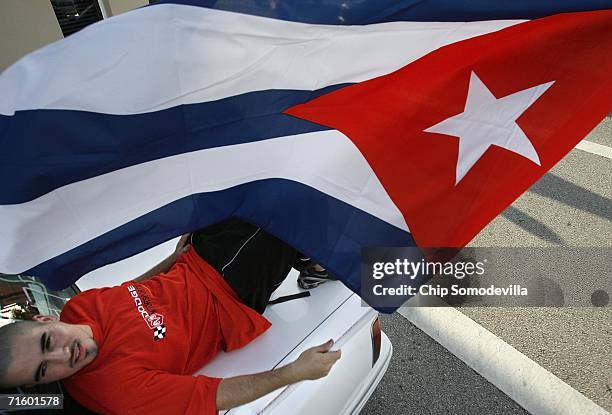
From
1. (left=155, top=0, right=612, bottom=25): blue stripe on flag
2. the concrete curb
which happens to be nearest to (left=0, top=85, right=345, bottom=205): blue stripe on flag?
(left=155, top=0, right=612, bottom=25): blue stripe on flag

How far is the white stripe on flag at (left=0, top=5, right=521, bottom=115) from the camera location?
1550 mm

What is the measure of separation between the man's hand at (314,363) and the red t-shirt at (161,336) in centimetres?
34

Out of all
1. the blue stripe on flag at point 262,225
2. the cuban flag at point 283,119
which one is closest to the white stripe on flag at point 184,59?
the cuban flag at point 283,119

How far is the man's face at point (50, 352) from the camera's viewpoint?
1.84 m

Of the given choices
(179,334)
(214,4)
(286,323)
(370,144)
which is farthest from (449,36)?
(179,334)

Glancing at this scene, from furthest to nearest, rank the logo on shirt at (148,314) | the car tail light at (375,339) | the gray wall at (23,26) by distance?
the gray wall at (23,26)
the car tail light at (375,339)
the logo on shirt at (148,314)

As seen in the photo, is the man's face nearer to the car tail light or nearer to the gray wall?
the car tail light

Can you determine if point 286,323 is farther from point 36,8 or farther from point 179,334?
point 36,8

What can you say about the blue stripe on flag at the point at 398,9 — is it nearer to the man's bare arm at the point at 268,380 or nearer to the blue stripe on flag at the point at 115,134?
the blue stripe on flag at the point at 115,134

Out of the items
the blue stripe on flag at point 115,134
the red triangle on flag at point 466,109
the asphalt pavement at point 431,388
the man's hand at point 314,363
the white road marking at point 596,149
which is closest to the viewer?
the blue stripe on flag at point 115,134

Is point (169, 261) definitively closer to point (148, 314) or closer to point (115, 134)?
point (148, 314)

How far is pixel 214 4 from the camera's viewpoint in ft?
5.30

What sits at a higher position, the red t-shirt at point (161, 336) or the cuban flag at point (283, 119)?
the cuban flag at point (283, 119)

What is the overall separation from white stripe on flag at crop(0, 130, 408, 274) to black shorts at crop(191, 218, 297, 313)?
84 cm
